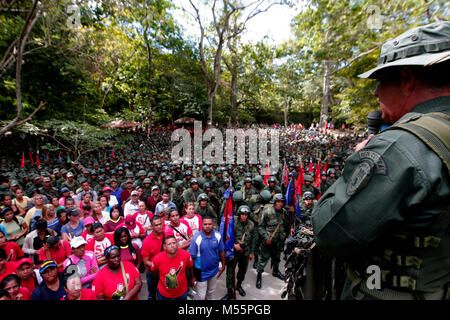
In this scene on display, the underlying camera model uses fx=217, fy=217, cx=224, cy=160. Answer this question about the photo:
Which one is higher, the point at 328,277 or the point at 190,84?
the point at 190,84

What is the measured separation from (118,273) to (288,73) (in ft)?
107

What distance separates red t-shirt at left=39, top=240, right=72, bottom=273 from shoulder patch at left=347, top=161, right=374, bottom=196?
14.7 feet

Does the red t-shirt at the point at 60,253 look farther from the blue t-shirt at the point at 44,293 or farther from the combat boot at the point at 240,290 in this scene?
the combat boot at the point at 240,290

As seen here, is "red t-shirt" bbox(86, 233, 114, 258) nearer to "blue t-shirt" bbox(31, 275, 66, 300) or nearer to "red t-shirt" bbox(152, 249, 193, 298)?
"blue t-shirt" bbox(31, 275, 66, 300)

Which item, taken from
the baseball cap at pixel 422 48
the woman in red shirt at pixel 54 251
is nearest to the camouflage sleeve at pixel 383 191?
the baseball cap at pixel 422 48

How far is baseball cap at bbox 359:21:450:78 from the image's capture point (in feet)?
3.30

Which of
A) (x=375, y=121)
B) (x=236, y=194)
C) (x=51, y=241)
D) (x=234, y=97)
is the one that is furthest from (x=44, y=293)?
(x=234, y=97)

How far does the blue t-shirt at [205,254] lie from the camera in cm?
376

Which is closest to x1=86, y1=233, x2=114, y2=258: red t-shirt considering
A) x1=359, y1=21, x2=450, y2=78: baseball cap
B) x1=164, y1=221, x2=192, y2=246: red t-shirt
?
→ x1=164, y1=221, x2=192, y2=246: red t-shirt

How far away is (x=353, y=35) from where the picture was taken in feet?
38.2

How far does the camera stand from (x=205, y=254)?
3.79 meters

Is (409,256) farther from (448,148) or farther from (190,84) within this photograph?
(190,84)

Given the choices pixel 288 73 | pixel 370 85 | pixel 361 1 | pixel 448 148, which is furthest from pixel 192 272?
pixel 288 73

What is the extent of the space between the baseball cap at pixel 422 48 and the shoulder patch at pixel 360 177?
52 cm
